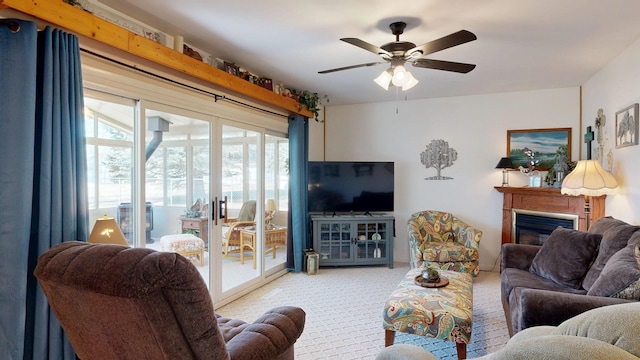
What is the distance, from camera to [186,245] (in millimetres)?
3295

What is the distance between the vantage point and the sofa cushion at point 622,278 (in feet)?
6.12

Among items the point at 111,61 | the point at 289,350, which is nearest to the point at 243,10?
the point at 111,61

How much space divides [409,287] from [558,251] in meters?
1.27

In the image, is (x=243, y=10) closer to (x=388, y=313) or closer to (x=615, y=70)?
(x=388, y=313)

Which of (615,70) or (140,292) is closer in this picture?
(140,292)

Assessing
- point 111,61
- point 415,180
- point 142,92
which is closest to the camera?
point 111,61

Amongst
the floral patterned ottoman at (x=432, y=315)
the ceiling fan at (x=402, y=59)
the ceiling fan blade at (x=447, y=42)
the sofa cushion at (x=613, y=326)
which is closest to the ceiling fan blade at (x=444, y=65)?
the ceiling fan at (x=402, y=59)

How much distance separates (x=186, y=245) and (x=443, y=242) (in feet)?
10.8

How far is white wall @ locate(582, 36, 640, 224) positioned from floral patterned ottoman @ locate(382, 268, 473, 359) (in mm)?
1846

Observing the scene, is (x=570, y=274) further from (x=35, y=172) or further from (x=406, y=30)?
(x=35, y=172)

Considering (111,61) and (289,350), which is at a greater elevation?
(111,61)

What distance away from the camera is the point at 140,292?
1.06 meters

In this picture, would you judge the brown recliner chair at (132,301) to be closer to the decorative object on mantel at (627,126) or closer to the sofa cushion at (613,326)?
the sofa cushion at (613,326)

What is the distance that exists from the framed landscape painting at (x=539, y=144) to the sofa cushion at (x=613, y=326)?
4.21 metres
